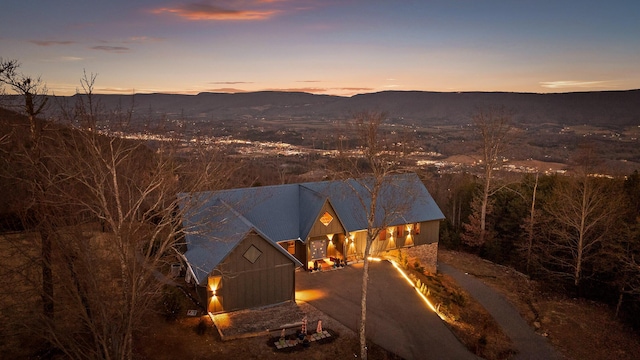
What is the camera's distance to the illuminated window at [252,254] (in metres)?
20.2

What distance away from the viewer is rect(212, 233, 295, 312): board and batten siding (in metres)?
19.9

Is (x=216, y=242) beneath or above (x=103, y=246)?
beneath

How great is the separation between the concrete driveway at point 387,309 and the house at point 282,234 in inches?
62.3

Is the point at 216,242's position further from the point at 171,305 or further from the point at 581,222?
the point at 581,222

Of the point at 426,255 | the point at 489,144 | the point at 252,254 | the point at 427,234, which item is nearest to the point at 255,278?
the point at 252,254

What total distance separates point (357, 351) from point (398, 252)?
1281 centimetres

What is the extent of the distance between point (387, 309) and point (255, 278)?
22.6ft

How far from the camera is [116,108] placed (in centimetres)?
1195

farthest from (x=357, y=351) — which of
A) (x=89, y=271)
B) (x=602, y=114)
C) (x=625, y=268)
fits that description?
(x=602, y=114)

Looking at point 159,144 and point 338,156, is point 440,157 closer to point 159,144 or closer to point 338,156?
point 338,156

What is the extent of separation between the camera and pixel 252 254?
20.3 m

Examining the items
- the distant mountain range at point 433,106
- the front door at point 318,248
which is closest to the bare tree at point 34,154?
the front door at point 318,248

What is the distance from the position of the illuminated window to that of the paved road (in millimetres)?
12905

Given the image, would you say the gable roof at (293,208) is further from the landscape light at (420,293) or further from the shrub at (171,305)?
the landscape light at (420,293)
